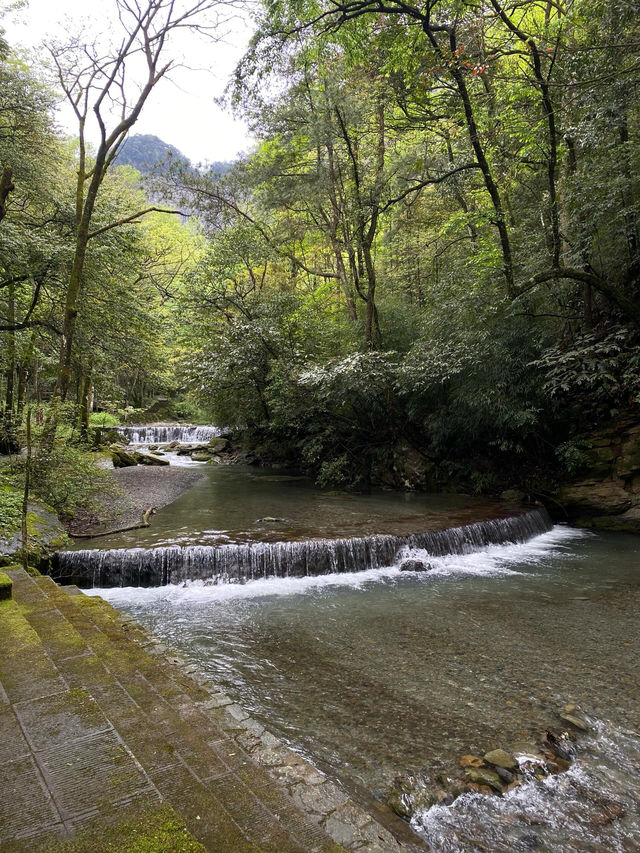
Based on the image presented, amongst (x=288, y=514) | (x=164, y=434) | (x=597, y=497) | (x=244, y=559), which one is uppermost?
(x=164, y=434)

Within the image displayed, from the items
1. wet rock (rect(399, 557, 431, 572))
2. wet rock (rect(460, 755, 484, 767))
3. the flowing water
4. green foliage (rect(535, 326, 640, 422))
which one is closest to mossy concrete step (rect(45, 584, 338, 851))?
the flowing water

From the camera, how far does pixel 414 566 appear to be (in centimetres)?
745

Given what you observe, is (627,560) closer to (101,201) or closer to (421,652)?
(421,652)

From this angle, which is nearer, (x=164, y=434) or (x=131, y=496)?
(x=131, y=496)

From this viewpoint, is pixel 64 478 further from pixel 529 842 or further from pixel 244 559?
pixel 529 842

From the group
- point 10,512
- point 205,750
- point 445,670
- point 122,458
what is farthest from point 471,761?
point 122,458

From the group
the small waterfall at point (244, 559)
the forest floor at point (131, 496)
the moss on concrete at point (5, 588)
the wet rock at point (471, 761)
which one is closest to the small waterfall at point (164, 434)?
the forest floor at point (131, 496)

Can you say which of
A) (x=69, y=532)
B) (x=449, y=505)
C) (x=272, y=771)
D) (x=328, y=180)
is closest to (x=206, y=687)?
(x=272, y=771)

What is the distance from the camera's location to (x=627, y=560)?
7.77 metres

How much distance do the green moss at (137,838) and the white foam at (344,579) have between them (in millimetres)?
4821

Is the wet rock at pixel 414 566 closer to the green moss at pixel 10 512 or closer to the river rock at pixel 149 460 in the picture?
the green moss at pixel 10 512

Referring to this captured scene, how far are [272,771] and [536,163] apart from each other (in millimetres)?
12937

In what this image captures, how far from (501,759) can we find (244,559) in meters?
4.84

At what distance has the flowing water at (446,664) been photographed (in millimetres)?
2676
